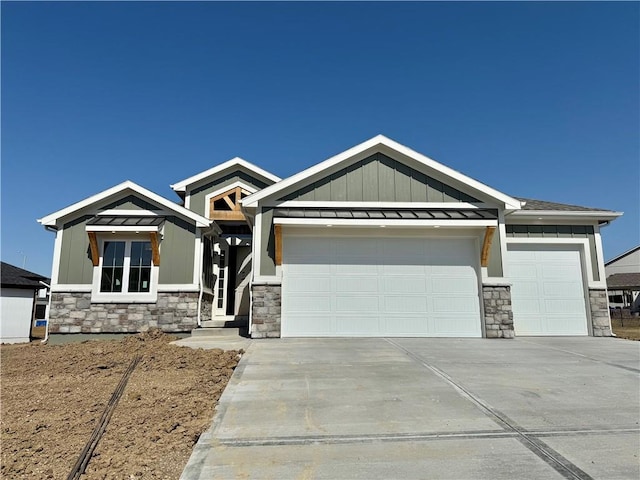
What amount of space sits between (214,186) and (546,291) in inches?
456

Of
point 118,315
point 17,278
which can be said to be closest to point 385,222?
point 118,315

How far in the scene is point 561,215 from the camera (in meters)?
10.8

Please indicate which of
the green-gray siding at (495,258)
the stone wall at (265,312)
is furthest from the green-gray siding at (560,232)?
the stone wall at (265,312)

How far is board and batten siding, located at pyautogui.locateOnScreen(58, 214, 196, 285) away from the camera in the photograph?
10.8 metres

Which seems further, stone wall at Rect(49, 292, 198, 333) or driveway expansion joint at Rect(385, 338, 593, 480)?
stone wall at Rect(49, 292, 198, 333)

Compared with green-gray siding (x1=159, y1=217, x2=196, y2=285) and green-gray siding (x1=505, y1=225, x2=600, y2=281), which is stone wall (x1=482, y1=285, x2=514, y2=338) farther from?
green-gray siding (x1=159, y1=217, x2=196, y2=285)

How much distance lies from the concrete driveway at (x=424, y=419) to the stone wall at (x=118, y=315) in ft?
15.1

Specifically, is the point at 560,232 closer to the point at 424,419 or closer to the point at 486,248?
the point at 486,248

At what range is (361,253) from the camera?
10.1m

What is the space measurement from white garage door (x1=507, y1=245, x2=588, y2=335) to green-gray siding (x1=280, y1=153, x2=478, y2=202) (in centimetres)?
239

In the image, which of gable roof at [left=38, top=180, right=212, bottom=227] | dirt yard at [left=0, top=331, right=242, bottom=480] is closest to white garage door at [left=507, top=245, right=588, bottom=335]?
dirt yard at [left=0, top=331, right=242, bottom=480]

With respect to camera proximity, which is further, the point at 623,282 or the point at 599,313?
the point at 623,282

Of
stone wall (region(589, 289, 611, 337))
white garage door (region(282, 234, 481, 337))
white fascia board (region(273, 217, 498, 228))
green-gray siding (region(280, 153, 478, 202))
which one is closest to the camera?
white fascia board (region(273, 217, 498, 228))

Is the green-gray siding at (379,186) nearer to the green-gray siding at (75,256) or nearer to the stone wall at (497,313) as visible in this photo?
the stone wall at (497,313)
